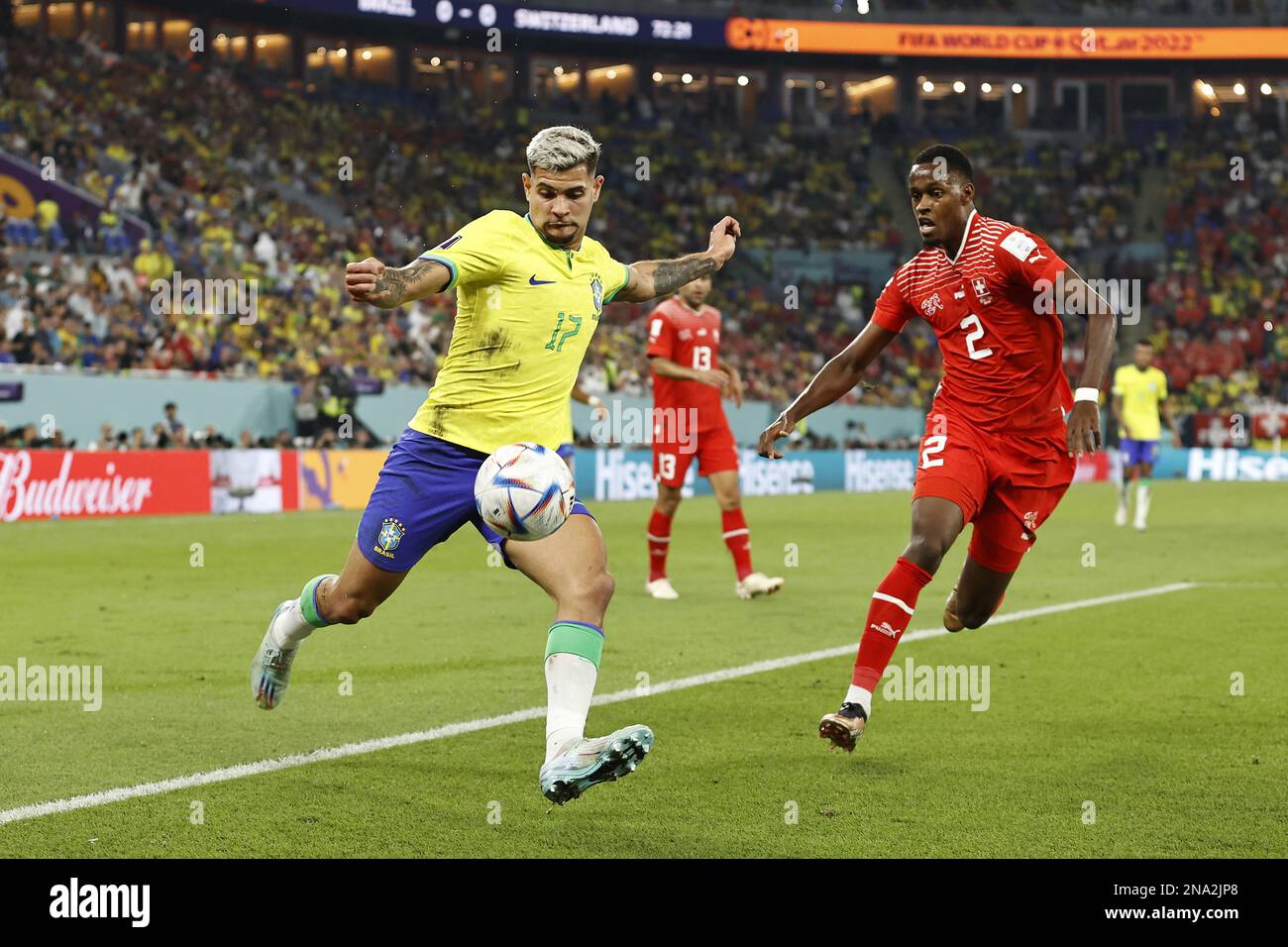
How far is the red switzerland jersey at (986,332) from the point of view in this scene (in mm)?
6758

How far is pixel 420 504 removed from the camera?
566 cm

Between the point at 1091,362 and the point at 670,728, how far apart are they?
238 centimetres

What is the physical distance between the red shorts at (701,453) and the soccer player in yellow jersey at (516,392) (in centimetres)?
664

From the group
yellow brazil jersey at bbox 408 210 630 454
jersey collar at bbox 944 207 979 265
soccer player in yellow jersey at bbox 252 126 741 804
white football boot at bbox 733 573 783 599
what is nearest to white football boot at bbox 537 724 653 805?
soccer player in yellow jersey at bbox 252 126 741 804

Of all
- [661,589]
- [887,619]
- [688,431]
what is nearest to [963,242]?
[887,619]

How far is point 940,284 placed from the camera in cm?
684

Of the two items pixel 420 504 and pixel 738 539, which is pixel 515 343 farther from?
pixel 738 539

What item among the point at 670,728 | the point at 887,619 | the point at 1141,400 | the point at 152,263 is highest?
the point at 152,263

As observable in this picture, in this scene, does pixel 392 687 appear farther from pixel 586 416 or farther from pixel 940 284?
pixel 586 416

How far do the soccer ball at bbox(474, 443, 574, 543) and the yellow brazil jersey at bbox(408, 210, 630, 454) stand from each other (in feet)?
0.83

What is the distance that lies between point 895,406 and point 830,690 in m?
32.2

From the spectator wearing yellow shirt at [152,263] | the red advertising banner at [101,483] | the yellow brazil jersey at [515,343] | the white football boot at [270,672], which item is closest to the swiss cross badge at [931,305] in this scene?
the yellow brazil jersey at [515,343]

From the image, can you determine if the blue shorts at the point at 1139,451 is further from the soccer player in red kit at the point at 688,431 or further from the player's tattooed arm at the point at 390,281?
the player's tattooed arm at the point at 390,281

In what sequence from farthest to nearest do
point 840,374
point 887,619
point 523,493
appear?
point 840,374 → point 887,619 → point 523,493
